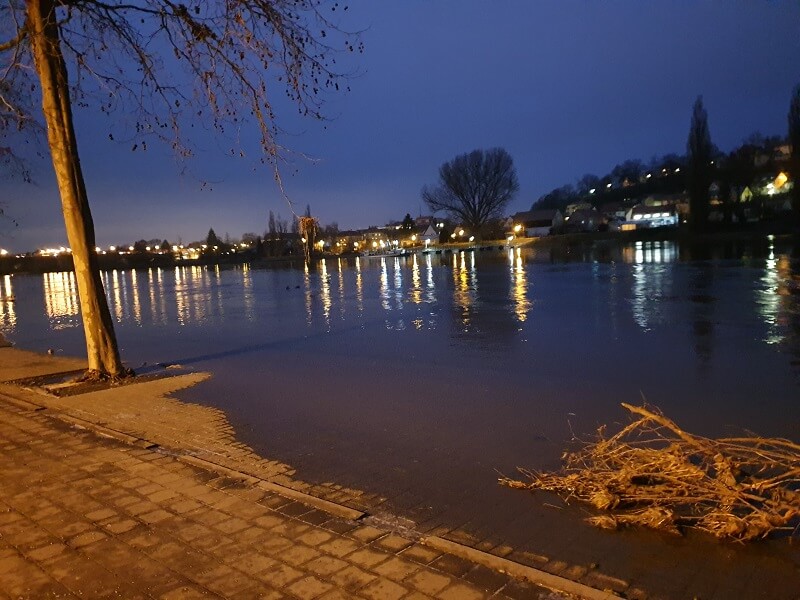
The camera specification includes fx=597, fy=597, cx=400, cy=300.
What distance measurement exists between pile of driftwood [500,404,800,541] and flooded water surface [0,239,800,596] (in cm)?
31

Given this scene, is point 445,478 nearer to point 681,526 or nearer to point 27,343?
point 681,526

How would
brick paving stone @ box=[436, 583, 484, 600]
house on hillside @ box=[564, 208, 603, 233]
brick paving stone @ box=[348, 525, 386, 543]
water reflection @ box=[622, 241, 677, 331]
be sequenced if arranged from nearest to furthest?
brick paving stone @ box=[436, 583, 484, 600] < brick paving stone @ box=[348, 525, 386, 543] < water reflection @ box=[622, 241, 677, 331] < house on hillside @ box=[564, 208, 603, 233]

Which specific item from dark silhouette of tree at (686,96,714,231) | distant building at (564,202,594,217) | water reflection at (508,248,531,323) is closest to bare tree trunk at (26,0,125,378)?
water reflection at (508,248,531,323)

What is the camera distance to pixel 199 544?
13.3 ft

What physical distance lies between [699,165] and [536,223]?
176 feet

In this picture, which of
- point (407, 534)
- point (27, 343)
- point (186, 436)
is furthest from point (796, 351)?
point (27, 343)

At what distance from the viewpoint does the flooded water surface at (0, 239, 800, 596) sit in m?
5.62

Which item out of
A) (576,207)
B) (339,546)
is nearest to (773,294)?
(339,546)

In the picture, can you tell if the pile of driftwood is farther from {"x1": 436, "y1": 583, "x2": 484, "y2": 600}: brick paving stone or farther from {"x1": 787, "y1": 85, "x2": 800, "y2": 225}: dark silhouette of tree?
{"x1": 787, "y1": 85, "x2": 800, "y2": 225}: dark silhouette of tree

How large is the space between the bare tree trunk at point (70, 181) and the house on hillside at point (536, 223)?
104173 mm

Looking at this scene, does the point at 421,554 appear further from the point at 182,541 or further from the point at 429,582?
the point at 182,541

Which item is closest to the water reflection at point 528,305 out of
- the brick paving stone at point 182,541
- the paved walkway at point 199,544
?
the paved walkway at point 199,544

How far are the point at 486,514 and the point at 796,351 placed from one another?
8697 mm

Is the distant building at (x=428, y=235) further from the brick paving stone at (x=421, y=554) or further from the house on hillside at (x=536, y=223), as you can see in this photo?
the brick paving stone at (x=421, y=554)
